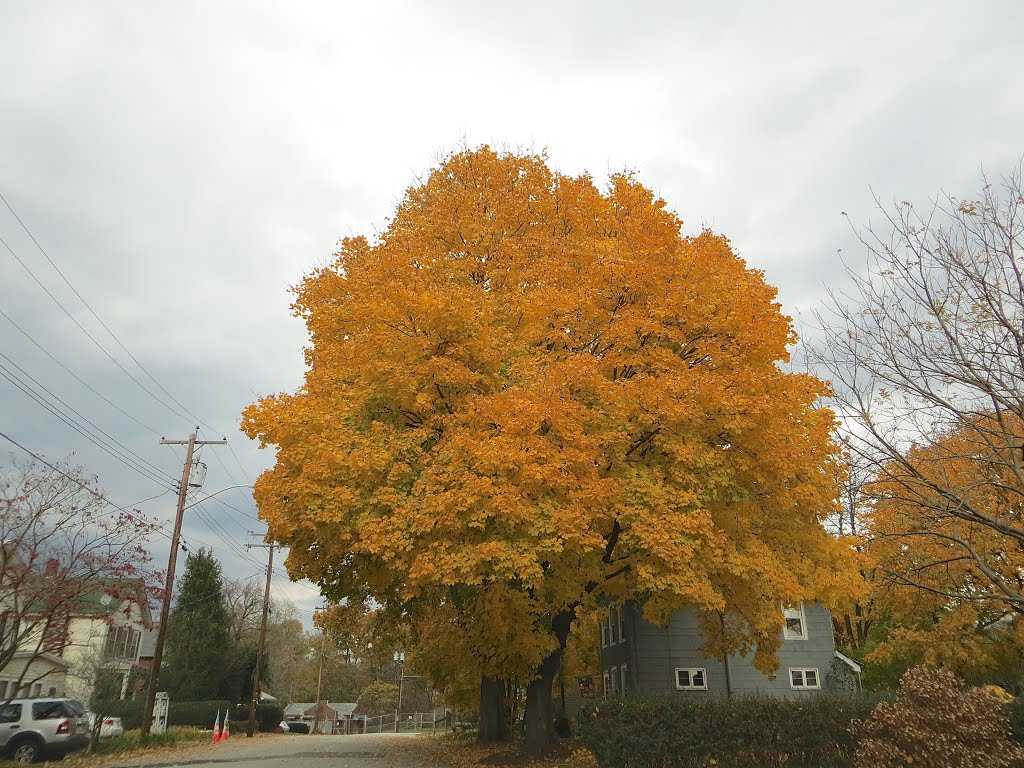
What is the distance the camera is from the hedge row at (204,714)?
2516cm

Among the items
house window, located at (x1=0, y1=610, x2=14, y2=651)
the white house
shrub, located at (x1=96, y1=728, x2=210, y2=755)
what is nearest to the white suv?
the white house

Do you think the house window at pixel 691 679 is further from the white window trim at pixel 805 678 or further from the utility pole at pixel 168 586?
the utility pole at pixel 168 586

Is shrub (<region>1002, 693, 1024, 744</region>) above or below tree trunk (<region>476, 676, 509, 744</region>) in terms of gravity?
above

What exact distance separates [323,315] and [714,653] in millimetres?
11153

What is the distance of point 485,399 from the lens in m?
11.3

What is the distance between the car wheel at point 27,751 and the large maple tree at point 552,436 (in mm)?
9019

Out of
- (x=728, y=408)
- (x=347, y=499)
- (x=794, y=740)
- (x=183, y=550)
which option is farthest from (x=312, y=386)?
(x=183, y=550)

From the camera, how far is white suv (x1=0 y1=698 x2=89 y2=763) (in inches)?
619

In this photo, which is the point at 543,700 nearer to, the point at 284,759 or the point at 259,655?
the point at 284,759

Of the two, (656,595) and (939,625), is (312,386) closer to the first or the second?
(656,595)

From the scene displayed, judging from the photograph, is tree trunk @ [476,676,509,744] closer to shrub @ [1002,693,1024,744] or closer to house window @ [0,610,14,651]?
house window @ [0,610,14,651]

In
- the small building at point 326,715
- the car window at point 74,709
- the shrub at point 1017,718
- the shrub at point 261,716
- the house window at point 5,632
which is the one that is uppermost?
the house window at point 5,632

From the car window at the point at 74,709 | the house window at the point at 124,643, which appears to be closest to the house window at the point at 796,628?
the car window at the point at 74,709

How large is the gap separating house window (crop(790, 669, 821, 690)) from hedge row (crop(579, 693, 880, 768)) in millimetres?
14922
